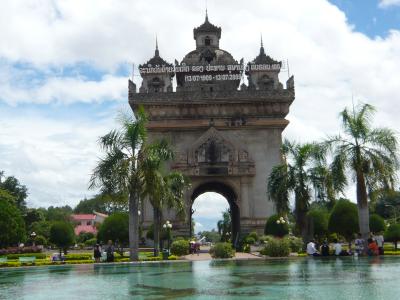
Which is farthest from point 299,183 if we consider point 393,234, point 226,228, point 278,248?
point 226,228

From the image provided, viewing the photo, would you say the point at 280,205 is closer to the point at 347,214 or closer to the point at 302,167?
the point at 302,167

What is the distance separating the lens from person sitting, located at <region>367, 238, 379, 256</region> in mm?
26125

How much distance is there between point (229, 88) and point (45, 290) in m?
41.8

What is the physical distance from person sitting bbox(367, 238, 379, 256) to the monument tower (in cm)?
2375

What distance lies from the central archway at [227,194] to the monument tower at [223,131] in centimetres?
15

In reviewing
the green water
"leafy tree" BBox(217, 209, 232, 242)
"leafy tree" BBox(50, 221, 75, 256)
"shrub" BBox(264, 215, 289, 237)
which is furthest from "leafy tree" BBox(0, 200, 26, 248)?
the green water

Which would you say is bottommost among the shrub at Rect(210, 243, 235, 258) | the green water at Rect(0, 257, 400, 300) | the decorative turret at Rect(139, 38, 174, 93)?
the green water at Rect(0, 257, 400, 300)

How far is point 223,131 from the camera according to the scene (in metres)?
52.6

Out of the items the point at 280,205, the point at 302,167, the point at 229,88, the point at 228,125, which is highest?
the point at 229,88

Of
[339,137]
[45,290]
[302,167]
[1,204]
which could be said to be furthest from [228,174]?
[45,290]

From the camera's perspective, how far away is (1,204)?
4750 centimetres

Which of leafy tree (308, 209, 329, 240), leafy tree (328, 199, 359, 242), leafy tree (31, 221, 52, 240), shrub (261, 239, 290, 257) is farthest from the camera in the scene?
leafy tree (31, 221, 52, 240)

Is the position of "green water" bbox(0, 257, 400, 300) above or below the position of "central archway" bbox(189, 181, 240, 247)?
below

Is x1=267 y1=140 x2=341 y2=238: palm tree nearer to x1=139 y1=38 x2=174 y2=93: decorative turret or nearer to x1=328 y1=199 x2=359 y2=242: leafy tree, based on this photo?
x1=328 y1=199 x2=359 y2=242: leafy tree
